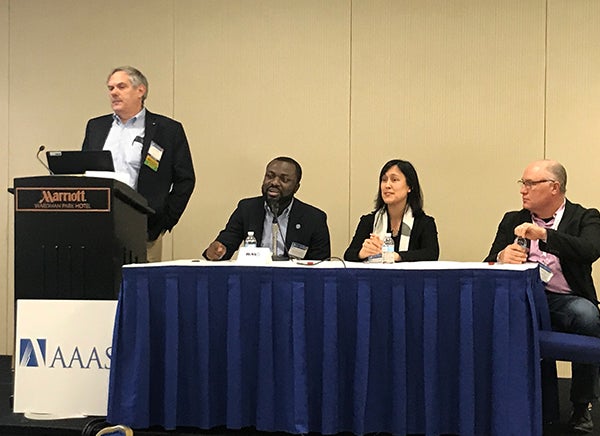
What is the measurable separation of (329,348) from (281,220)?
4.53 feet

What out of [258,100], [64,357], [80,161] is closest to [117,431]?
[64,357]

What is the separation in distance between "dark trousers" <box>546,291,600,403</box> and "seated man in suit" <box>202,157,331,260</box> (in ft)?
4.04

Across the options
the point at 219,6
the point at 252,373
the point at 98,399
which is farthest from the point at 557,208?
the point at 219,6

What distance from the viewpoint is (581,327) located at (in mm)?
2895

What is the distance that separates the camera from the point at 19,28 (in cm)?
481

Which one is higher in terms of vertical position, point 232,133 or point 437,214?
point 232,133

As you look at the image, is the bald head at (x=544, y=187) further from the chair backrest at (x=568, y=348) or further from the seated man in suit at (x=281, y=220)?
the seated man in suit at (x=281, y=220)

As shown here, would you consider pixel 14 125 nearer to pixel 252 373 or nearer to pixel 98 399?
pixel 98 399

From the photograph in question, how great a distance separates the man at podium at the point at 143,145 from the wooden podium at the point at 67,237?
2.67ft

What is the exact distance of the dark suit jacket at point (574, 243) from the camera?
293cm

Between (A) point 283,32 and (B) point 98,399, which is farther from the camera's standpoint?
(A) point 283,32

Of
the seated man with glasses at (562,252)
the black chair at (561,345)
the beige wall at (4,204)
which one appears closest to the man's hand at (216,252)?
the seated man with glasses at (562,252)

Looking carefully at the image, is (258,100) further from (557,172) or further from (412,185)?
(557,172)

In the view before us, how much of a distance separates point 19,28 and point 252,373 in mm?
3379
